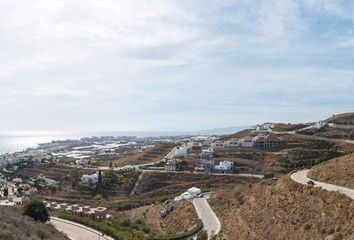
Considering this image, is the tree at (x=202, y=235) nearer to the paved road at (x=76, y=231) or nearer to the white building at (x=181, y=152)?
the paved road at (x=76, y=231)

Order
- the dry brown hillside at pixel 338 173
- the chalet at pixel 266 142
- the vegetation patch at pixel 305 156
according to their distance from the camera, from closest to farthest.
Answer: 1. the dry brown hillside at pixel 338 173
2. the vegetation patch at pixel 305 156
3. the chalet at pixel 266 142

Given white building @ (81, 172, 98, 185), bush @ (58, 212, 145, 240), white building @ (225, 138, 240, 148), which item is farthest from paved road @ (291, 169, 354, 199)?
white building @ (225, 138, 240, 148)

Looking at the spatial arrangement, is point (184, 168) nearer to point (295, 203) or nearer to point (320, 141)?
point (320, 141)

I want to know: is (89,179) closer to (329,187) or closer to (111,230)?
(111,230)

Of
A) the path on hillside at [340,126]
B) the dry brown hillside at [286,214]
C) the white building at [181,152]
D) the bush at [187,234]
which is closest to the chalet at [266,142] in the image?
the white building at [181,152]

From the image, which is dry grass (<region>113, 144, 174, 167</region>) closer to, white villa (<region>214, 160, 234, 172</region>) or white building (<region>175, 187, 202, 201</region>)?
white villa (<region>214, 160, 234, 172</region>)

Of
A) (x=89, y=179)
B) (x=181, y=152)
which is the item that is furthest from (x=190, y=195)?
(x=181, y=152)

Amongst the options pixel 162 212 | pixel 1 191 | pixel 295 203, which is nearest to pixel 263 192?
pixel 295 203
